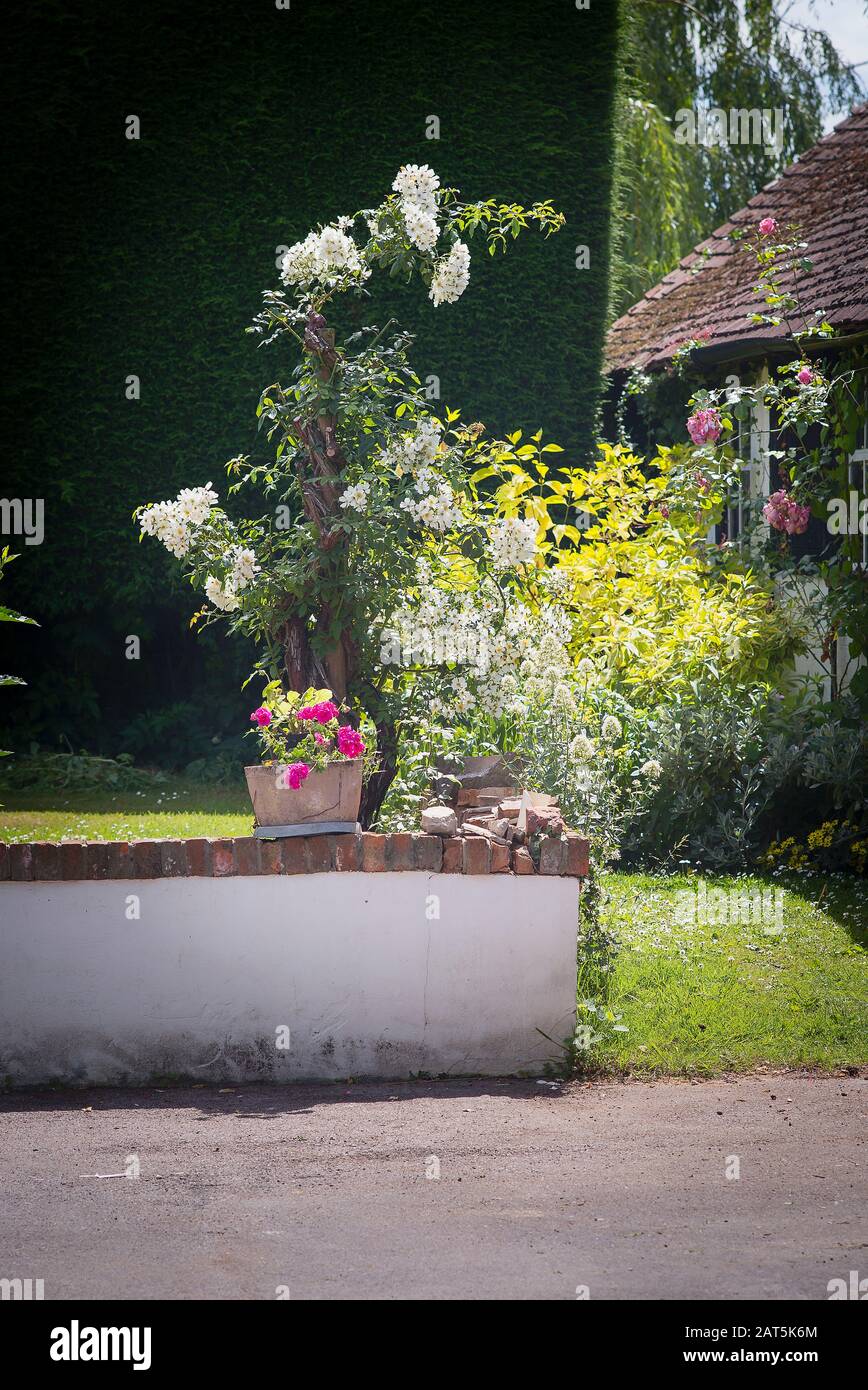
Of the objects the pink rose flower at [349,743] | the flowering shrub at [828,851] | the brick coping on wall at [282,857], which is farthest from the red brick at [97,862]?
the flowering shrub at [828,851]

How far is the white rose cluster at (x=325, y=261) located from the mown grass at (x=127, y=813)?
3196mm

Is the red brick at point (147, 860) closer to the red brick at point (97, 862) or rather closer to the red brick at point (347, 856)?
the red brick at point (97, 862)

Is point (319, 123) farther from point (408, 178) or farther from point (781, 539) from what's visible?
point (408, 178)

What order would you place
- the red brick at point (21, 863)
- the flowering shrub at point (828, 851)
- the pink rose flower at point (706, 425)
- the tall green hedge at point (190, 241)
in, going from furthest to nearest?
the tall green hedge at point (190, 241), the pink rose flower at point (706, 425), the flowering shrub at point (828, 851), the red brick at point (21, 863)

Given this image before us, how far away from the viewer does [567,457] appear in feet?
38.7

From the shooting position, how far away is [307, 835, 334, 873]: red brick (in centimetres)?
515

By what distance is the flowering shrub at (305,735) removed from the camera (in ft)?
17.5

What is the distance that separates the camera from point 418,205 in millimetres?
6238

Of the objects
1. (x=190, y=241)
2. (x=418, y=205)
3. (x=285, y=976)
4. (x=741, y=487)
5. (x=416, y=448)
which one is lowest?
(x=285, y=976)

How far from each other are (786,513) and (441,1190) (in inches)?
267

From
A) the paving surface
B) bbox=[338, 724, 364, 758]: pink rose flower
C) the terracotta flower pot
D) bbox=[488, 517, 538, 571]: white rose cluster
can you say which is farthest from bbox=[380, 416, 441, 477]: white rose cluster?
the paving surface

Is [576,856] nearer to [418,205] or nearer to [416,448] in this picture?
[416,448]

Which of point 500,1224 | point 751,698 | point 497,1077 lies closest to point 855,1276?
point 500,1224

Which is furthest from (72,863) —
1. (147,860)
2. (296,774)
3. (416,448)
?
(416,448)
